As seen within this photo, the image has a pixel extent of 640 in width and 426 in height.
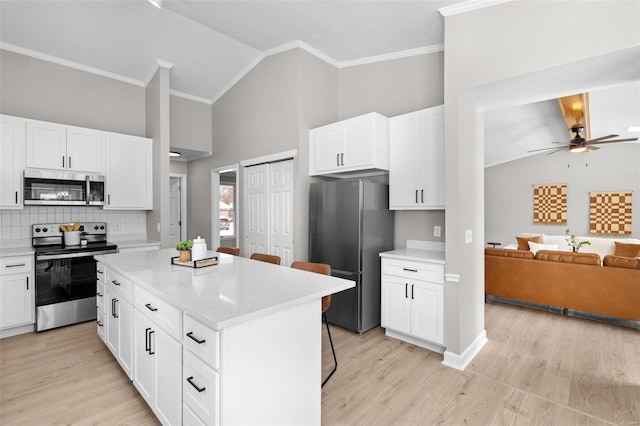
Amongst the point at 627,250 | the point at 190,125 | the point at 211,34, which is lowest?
the point at 627,250

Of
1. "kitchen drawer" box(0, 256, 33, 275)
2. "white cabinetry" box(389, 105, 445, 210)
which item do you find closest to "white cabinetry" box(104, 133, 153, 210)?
"kitchen drawer" box(0, 256, 33, 275)

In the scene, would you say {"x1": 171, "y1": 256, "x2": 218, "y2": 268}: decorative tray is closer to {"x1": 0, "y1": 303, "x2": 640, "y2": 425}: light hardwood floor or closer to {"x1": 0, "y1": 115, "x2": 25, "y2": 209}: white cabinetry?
{"x1": 0, "y1": 303, "x2": 640, "y2": 425}: light hardwood floor

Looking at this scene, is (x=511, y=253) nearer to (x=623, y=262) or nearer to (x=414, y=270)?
(x=623, y=262)

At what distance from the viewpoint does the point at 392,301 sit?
329cm

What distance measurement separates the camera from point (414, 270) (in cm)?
311

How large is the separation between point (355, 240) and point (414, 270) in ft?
2.22

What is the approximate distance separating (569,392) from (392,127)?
2.81 metres

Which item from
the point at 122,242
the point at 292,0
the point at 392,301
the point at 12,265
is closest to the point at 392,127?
the point at 292,0

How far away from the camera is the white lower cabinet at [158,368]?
5.51 feet

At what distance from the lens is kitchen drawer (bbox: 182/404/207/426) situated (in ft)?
4.98

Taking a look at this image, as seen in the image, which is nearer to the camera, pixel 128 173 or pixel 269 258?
pixel 269 258

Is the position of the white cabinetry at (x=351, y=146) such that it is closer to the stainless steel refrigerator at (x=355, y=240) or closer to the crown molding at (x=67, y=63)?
the stainless steel refrigerator at (x=355, y=240)

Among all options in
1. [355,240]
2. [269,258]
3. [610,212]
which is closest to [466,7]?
[355,240]

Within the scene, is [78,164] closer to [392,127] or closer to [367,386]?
[392,127]
